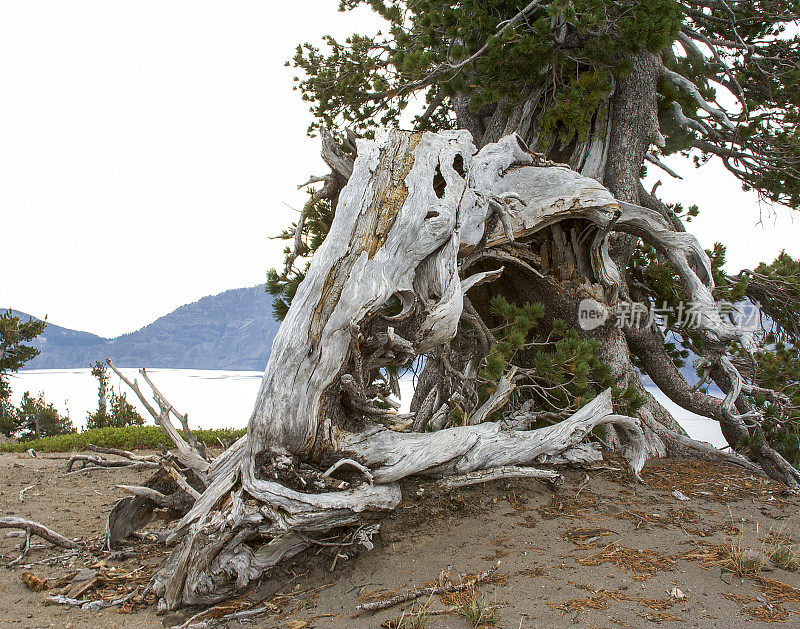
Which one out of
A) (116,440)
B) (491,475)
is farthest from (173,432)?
(116,440)

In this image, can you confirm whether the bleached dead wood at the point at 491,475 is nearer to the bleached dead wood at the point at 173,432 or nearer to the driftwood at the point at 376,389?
the driftwood at the point at 376,389

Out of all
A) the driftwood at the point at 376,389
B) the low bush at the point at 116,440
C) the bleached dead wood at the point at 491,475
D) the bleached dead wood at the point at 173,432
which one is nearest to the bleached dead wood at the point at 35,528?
the driftwood at the point at 376,389

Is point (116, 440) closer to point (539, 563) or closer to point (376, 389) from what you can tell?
point (376, 389)

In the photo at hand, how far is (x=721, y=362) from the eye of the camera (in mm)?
6328

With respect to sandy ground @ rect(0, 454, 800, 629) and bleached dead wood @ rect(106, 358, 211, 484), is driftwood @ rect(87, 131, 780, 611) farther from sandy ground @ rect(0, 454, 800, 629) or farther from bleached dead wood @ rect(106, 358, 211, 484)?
sandy ground @ rect(0, 454, 800, 629)

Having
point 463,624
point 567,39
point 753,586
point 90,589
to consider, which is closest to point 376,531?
point 463,624

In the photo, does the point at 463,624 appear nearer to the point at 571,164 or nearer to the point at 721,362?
the point at 721,362

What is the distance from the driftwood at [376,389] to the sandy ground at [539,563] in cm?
23

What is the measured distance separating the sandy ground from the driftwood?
8.9 inches

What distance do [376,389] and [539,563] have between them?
6.64 feet

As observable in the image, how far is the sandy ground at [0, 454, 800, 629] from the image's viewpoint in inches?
120

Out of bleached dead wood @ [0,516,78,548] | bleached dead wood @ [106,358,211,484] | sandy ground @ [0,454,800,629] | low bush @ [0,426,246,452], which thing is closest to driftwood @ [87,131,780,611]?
bleached dead wood @ [106,358,211,484]

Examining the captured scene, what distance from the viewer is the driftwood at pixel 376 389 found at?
3.71 m

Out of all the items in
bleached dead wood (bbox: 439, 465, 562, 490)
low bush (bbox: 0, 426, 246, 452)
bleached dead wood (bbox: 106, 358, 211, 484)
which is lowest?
low bush (bbox: 0, 426, 246, 452)
